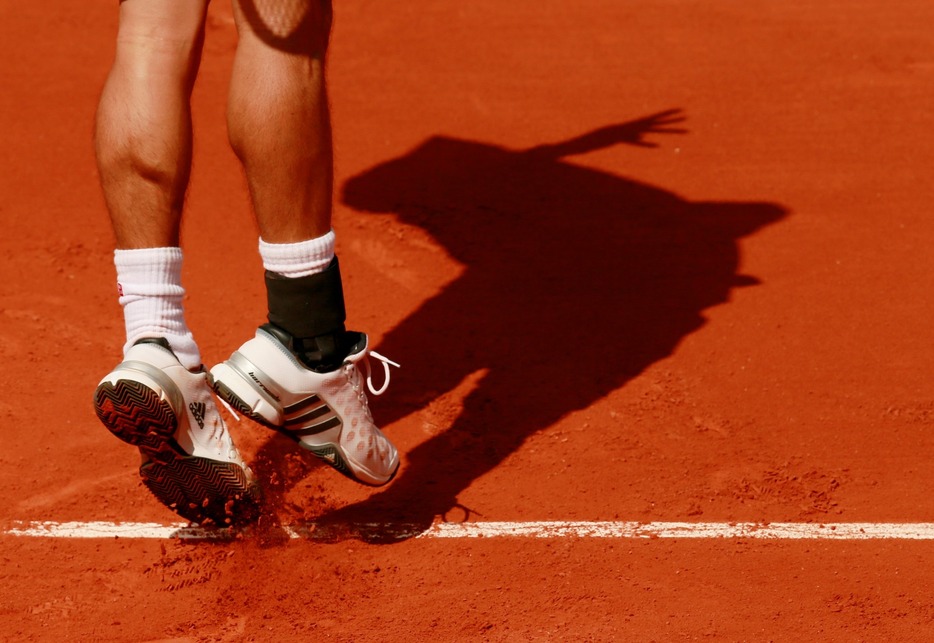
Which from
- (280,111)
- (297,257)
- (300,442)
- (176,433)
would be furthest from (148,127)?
(300,442)

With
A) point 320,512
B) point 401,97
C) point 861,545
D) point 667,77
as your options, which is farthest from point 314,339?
point 667,77

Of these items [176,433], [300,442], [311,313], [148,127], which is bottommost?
[300,442]

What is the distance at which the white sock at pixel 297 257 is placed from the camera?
2.67 m

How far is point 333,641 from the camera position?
260 cm

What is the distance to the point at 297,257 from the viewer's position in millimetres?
2668

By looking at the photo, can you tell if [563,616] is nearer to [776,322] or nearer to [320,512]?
[320,512]

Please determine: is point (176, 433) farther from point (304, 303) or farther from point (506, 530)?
point (506, 530)

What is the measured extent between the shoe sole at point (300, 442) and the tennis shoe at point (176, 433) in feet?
0.13

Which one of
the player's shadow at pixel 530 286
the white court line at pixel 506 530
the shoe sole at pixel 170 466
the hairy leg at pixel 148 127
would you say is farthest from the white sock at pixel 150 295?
the player's shadow at pixel 530 286

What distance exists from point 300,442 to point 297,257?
0.46 metres

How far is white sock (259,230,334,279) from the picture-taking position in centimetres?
267

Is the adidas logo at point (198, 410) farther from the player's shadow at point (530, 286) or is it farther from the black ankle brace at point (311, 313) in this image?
the player's shadow at point (530, 286)

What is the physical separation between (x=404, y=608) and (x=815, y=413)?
148 cm

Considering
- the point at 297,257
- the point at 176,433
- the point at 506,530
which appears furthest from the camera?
the point at 506,530
